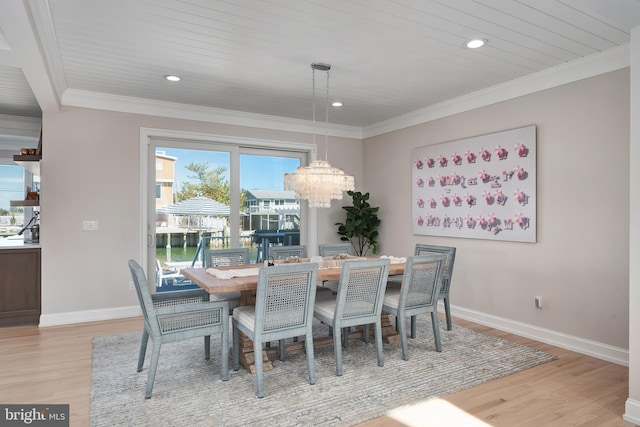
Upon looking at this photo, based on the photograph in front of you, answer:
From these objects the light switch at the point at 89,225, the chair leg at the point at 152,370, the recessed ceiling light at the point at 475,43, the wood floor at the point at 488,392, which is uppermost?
the recessed ceiling light at the point at 475,43

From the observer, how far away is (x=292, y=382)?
284 centimetres

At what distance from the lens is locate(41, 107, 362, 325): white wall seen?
4340 millimetres

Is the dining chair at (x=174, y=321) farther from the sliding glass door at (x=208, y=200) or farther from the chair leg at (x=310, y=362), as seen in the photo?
the sliding glass door at (x=208, y=200)

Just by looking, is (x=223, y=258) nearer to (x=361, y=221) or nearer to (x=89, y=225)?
(x=89, y=225)

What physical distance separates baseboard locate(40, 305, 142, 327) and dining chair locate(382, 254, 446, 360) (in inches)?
123

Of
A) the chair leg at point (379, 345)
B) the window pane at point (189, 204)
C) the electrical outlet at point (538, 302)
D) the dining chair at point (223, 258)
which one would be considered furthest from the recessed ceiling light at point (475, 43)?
the window pane at point (189, 204)

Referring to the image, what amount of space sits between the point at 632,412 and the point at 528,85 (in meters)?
2.92

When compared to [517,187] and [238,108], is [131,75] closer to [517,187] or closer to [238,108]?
[238,108]

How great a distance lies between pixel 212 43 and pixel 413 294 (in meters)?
2.68

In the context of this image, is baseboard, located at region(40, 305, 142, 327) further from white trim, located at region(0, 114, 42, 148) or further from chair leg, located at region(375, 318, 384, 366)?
chair leg, located at region(375, 318, 384, 366)

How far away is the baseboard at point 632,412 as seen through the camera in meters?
2.31

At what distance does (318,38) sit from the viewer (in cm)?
302

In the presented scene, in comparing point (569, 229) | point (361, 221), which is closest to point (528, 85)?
point (569, 229)

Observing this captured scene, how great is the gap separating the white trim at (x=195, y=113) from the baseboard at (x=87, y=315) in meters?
2.35
